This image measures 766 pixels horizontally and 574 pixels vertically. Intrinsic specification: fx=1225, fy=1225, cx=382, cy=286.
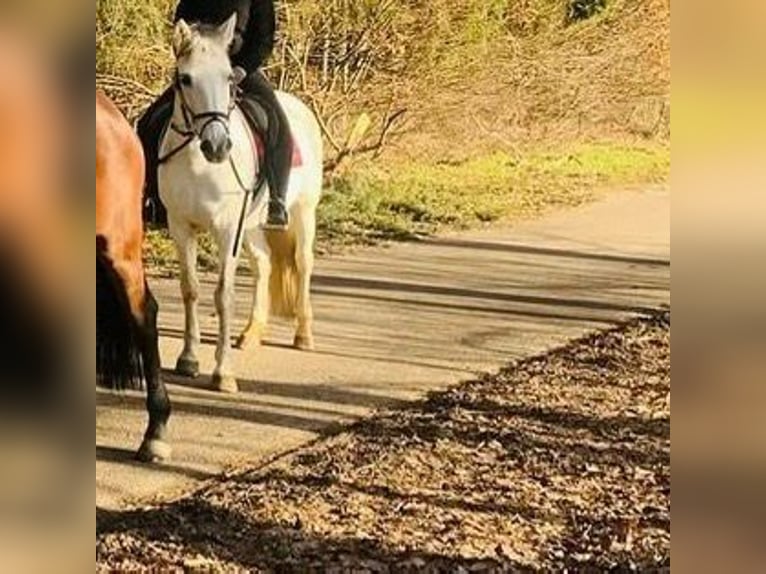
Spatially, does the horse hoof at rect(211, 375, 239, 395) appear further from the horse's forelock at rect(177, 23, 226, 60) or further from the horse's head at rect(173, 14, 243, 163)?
the horse's forelock at rect(177, 23, 226, 60)

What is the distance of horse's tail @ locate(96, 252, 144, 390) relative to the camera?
333 centimetres

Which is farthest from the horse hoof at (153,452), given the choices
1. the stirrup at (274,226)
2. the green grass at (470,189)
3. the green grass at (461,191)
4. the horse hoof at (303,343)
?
the green grass at (470,189)

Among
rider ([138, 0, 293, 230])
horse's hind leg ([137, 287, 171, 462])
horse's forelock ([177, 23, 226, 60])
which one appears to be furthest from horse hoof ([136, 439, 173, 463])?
horse's forelock ([177, 23, 226, 60])

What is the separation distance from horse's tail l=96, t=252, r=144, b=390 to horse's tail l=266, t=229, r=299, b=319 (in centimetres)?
197

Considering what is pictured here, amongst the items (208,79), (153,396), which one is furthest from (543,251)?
(153,396)

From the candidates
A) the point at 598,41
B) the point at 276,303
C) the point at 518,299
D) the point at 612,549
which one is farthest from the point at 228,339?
the point at 598,41

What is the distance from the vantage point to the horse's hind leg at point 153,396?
3744mm

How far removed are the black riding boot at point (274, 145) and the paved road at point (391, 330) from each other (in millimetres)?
768

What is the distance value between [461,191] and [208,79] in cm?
796

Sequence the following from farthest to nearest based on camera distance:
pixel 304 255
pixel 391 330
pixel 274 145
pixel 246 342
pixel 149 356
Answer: pixel 391 330
pixel 246 342
pixel 304 255
pixel 274 145
pixel 149 356

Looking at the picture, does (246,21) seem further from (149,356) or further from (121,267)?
(121,267)

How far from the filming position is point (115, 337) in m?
3.64

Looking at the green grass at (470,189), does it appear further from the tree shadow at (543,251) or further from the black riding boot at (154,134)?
the black riding boot at (154,134)
